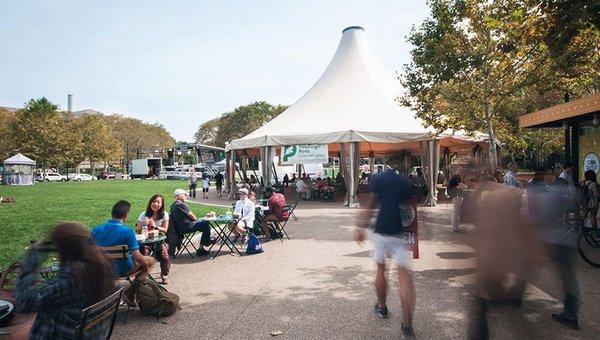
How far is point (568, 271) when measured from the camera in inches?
148

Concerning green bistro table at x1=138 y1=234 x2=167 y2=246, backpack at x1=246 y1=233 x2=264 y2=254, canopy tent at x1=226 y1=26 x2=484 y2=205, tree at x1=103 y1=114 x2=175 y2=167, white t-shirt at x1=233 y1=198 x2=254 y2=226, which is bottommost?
backpack at x1=246 y1=233 x2=264 y2=254

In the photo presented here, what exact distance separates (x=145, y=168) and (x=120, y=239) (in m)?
57.4

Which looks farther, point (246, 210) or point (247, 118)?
point (247, 118)

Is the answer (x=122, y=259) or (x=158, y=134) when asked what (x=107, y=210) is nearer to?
(x=122, y=259)

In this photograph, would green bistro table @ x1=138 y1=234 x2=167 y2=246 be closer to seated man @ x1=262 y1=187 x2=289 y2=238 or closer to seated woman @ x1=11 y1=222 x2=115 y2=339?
seated woman @ x1=11 y1=222 x2=115 y2=339

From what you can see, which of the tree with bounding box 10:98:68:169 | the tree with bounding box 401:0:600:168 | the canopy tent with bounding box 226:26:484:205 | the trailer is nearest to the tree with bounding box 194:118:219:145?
the trailer

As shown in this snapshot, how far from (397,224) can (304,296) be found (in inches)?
73.6

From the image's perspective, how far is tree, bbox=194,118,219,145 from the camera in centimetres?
7525

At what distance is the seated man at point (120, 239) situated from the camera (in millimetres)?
4223

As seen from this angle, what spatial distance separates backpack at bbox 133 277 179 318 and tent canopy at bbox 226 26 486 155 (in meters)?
11.4

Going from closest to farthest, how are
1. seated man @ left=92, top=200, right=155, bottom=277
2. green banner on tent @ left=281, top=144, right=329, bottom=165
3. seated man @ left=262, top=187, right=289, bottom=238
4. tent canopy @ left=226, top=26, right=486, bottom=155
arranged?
seated man @ left=92, top=200, right=155, bottom=277
seated man @ left=262, top=187, right=289, bottom=238
tent canopy @ left=226, top=26, right=486, bottom=155
green banner on tent @ left=281, top=144, right=329, bottom=165

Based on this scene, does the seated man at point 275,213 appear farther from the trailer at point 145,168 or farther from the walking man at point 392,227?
the trailer at point 145,168

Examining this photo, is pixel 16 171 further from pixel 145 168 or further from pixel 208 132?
pixel 208 132

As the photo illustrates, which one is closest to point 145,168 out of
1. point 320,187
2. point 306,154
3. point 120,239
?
point 320,187
